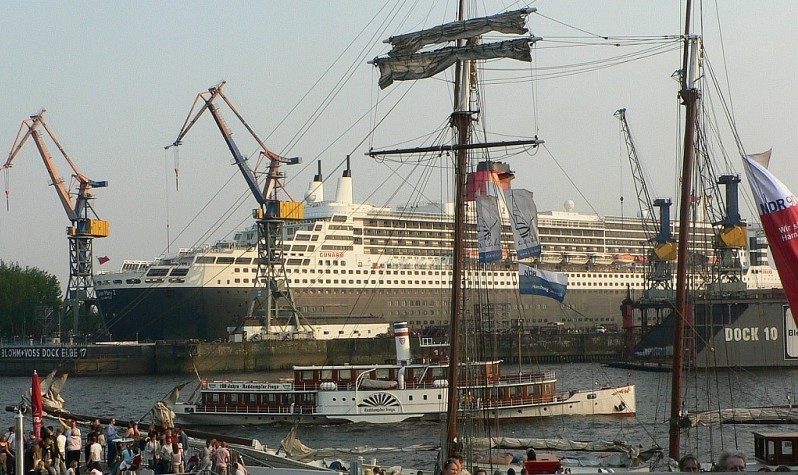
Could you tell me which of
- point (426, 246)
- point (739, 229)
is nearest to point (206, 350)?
point (426, 246)

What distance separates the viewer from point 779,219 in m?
17.0

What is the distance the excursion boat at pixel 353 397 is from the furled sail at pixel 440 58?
48.8 feet

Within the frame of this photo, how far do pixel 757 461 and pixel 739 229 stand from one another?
48.7 meters

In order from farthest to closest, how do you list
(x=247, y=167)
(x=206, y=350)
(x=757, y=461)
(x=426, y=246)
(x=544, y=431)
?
(x=426, y=246), (x=247, y=167), (x=206, y=350), (x=544, y=431), (x=757, y=461)

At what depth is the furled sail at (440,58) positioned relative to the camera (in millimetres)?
24641

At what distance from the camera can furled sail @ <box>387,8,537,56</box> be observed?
971 inches

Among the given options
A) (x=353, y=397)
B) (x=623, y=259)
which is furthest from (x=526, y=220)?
(x=623, y=259)

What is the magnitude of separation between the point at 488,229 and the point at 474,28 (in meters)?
6.96

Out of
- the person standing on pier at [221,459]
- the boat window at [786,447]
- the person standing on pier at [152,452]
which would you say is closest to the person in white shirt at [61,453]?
the person standing on pier at [152,452]

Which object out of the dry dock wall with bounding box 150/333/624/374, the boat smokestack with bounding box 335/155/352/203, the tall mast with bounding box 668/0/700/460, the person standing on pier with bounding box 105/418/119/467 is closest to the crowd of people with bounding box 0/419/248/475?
the person standing on pier with bounding box 105/418/119/467

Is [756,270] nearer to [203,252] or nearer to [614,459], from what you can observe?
[203,252]

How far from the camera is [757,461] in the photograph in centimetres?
2073

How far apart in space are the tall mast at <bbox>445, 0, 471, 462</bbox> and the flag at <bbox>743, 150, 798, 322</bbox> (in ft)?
23.7

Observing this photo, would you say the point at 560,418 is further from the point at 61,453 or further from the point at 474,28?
the point at 61,453
